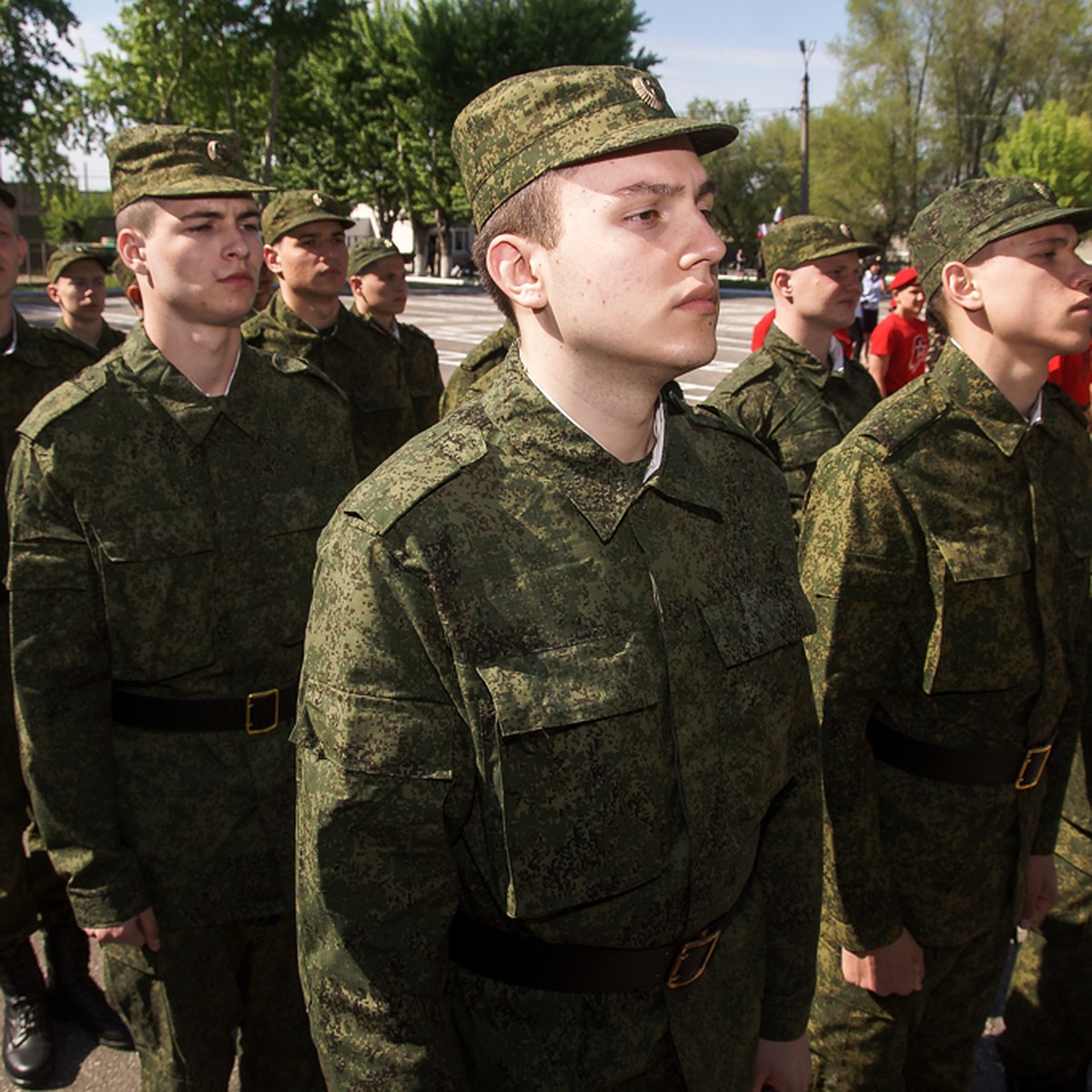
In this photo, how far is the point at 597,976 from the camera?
1.51 m

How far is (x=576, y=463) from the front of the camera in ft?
4.95

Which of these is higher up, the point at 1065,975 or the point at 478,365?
the point at 478,365

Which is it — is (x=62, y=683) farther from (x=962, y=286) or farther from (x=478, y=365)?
(x=478, y=365)

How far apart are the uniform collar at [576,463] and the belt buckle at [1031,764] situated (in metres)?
1.15

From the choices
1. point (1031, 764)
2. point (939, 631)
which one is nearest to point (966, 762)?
point (1031, 764)

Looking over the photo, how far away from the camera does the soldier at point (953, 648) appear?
7.14ft

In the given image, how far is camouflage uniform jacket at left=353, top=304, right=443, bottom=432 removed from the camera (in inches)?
236

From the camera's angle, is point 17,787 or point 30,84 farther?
point 30,84

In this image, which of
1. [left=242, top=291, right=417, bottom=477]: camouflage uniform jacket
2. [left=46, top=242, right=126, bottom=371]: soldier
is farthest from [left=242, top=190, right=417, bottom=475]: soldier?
[left=46, top=242, right=126, bottom=371]: soldier

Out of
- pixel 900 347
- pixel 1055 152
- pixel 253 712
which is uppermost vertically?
pixel 1055 152

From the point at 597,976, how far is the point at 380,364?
4494mm

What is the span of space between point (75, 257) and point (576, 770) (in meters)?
5.54

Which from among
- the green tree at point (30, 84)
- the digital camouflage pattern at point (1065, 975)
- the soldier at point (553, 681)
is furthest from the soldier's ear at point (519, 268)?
the green tree at point (30, 84)

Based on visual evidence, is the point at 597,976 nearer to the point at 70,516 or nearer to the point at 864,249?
the point at 70,516
